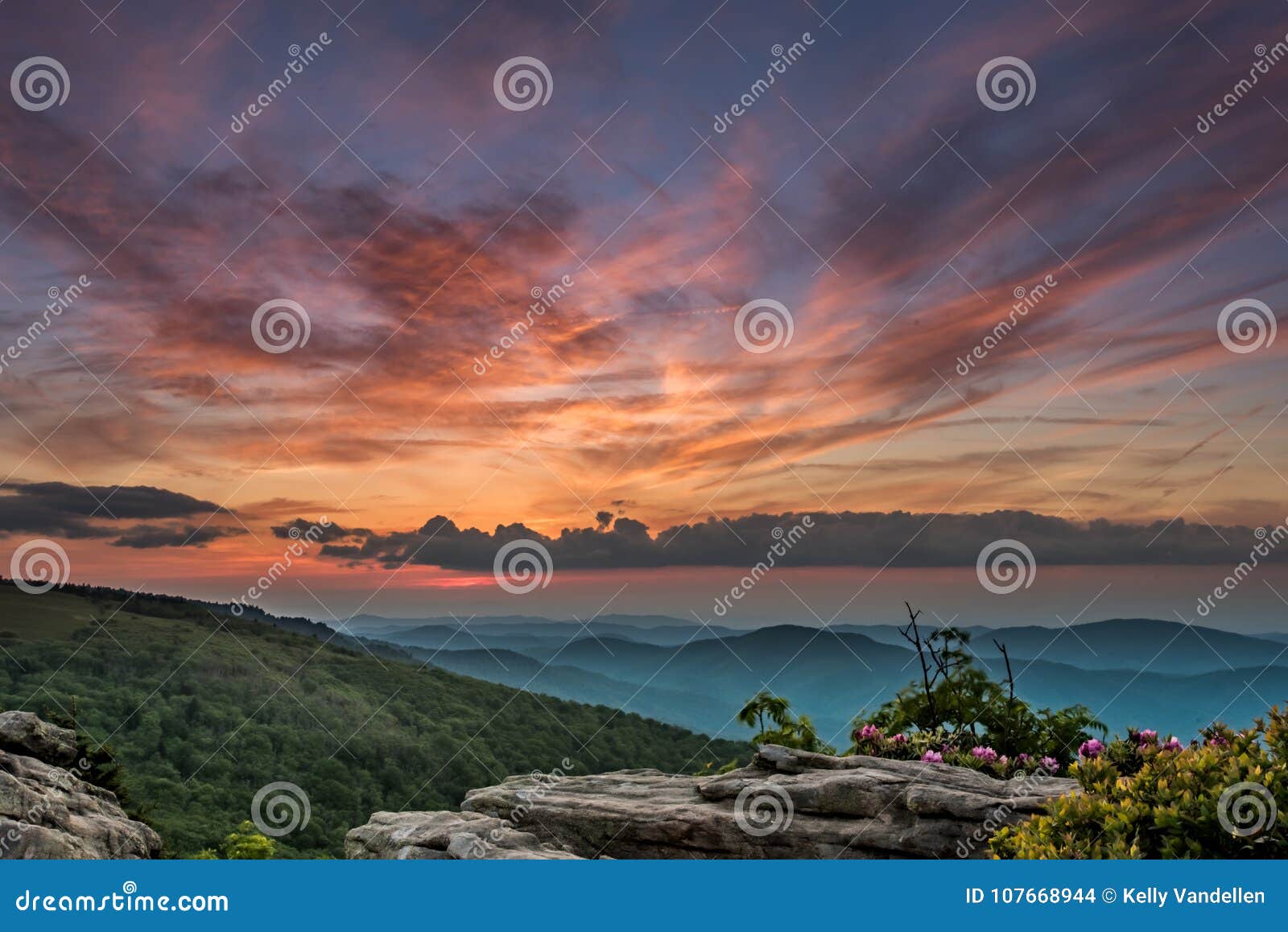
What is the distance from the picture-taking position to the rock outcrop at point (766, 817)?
23.0 feet

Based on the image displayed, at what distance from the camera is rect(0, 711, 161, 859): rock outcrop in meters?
6.15

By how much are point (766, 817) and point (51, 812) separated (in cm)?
641

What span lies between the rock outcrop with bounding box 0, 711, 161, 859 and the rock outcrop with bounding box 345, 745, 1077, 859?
202 centimetres

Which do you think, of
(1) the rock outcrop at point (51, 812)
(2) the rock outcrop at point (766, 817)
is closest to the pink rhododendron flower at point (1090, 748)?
(2) the rock outcrop at point (766, 817)

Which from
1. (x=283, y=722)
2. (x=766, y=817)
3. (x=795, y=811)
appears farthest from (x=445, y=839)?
(x=283, y=722)

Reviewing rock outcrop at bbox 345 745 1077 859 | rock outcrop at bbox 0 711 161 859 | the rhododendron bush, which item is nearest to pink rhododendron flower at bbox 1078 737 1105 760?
rock outcrop at bbox 345 745 1077 859

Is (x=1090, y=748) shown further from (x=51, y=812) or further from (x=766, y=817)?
(x=51, y=812)

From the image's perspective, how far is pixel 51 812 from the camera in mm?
6750

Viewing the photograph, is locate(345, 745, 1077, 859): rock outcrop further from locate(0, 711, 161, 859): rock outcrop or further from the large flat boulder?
locate(0, 711, 161, 859): rock outcrop

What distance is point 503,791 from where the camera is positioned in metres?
8.47

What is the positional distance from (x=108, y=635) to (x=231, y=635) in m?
8.14

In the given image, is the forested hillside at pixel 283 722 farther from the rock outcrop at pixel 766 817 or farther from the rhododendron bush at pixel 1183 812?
the rhododendron bush at pixel 1183 812

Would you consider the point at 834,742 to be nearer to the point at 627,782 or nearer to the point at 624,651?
the point at 627,782

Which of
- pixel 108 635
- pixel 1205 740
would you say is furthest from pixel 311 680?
pixel 1205 740
